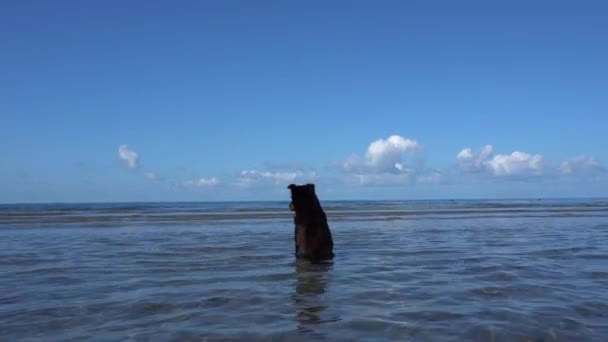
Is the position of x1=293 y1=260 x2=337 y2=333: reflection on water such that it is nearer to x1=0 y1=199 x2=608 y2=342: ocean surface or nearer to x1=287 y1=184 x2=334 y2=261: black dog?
x1=0 y1=199 x2=608 y2=342: ocean surface

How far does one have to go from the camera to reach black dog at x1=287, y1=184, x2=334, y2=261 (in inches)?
527

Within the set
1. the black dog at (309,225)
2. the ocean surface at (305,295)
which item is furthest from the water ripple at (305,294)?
the black dog at (309,225)

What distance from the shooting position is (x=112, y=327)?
24.5 ft

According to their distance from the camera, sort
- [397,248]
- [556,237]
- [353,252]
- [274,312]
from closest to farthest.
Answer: [274,312] → [353,252] → [397,248] → [556,237]

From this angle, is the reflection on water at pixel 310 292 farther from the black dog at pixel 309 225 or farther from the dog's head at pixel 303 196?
the dog's head at pixel 303 196

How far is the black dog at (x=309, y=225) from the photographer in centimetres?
1340

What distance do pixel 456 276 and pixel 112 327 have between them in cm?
724

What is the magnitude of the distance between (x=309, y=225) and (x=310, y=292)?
4.03 meters

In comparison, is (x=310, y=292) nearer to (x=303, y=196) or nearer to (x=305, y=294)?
(x=305, y=294)

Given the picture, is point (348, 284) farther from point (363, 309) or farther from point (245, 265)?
point (245, 265)

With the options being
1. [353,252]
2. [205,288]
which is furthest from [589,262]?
[205,288]

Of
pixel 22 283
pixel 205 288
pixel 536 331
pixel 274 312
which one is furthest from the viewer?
pixel 22 283

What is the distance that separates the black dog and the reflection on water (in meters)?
0.46

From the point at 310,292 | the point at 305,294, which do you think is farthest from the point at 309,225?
the point at 305,294
